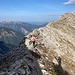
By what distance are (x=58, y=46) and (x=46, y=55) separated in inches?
187

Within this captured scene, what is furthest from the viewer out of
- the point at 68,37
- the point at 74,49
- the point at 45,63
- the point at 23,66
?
the point at 68,37

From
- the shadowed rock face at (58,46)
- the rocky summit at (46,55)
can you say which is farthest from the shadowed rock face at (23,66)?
the shadowed rock face at (58,46)

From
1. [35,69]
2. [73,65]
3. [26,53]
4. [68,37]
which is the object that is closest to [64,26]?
[68,37]

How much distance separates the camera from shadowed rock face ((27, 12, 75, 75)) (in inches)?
1186

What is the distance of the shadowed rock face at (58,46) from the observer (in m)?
30.1

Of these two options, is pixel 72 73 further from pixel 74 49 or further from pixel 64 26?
pixel 64 26

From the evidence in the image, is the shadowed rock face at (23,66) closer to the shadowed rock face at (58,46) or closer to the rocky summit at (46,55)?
the rocky summit at (46,55)

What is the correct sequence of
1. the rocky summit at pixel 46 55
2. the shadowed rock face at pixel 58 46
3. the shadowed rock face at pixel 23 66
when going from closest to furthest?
the shadowed rock face at pixel 23 66, the rocky summit at pixel 46 55, the shadowed rock face at pixel 58 46

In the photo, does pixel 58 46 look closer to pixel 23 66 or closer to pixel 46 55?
pixel 46 55

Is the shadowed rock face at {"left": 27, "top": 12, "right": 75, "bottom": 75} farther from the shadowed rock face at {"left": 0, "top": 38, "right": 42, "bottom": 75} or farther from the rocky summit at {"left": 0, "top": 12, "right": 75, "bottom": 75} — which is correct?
the shadowed rock face at {"left": 0, "top": 38, "right": 42, "bottom": 75}

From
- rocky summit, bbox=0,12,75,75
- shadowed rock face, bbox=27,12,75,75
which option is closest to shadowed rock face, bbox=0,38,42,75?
rocky summit, bbox=0,12,75,75

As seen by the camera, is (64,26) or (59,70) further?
(64,26)

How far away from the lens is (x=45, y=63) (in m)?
28.7

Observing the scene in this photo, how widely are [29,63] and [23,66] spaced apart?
1.55m
